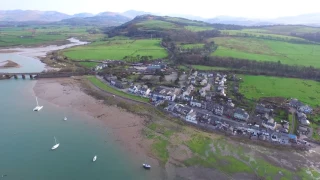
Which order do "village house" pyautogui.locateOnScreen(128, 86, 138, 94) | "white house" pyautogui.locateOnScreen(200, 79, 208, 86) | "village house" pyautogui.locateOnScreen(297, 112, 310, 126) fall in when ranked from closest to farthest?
"village house" pyautogui.locateOnScreen(297, 112, 310, 126) < "village house" pyautogui.locateOnScreen(128, 86, 138, 94) < "white house" pyautogui.locateOnScreen(200, 79, 208, 86)

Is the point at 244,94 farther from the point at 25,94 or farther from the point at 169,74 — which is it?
the point at 25,94

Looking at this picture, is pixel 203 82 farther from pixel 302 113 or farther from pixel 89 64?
pixel 89 64

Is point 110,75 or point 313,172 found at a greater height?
point 110,75

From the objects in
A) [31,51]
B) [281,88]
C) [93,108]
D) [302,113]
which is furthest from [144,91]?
[31,51]

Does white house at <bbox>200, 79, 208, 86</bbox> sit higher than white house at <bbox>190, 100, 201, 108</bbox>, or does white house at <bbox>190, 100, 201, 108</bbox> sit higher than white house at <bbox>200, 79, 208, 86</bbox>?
white house at <bbox>200, 79, 208, 86</bbox>

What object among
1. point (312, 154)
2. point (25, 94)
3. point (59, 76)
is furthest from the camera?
point (59, 76)

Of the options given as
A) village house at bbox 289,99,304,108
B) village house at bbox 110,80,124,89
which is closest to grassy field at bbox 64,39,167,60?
village house at bbox 110,80,124,89

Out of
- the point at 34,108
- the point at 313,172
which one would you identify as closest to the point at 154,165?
the point at 313,172

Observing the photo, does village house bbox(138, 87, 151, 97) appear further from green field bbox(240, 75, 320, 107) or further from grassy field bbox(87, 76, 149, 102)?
green field bbox(240, 75, 320, 107)
